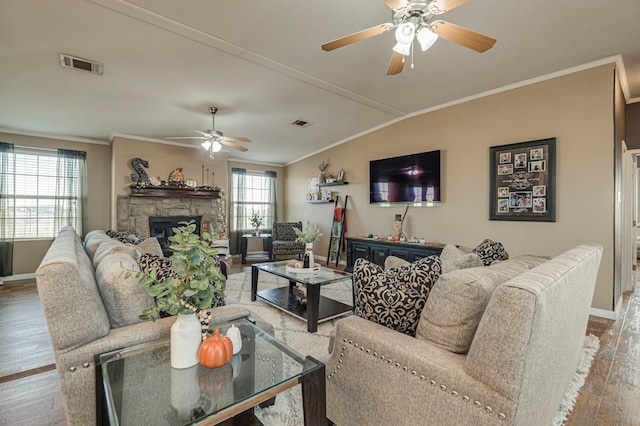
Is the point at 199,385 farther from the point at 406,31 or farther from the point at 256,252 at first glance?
the point at 256,252

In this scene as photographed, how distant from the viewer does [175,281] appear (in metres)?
1.22

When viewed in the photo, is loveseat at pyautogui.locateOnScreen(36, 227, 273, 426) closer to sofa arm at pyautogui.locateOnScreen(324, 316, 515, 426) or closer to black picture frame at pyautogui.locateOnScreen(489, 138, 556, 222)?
sofa arm at pyautogui.locateOnScreen(324, 316, 515, 426)

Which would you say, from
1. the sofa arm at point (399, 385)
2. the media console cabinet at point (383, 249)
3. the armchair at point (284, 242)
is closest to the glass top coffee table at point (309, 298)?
the sofa arm at point (399, 385)

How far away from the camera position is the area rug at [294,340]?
1.78m

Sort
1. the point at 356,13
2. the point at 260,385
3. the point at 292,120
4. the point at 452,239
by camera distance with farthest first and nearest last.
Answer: the point at 292,120 < the point at 452,239 < the point at 356,13 < the point at 260,385

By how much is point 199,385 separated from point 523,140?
4475 mm

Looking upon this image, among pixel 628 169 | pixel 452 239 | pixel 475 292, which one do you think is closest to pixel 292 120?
pixel 452 239

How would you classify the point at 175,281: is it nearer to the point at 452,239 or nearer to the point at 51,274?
the point at 51,274

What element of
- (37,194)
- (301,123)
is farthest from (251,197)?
(37,194)

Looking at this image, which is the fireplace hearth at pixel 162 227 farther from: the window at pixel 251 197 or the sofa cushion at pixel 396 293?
the sofa cushion at pixel 396 293

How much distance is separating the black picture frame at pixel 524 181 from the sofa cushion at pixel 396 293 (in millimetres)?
3108

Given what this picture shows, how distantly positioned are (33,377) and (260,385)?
227 centimetres

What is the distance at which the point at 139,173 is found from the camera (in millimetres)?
5695

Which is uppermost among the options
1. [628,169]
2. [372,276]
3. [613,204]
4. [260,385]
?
[628,169]
